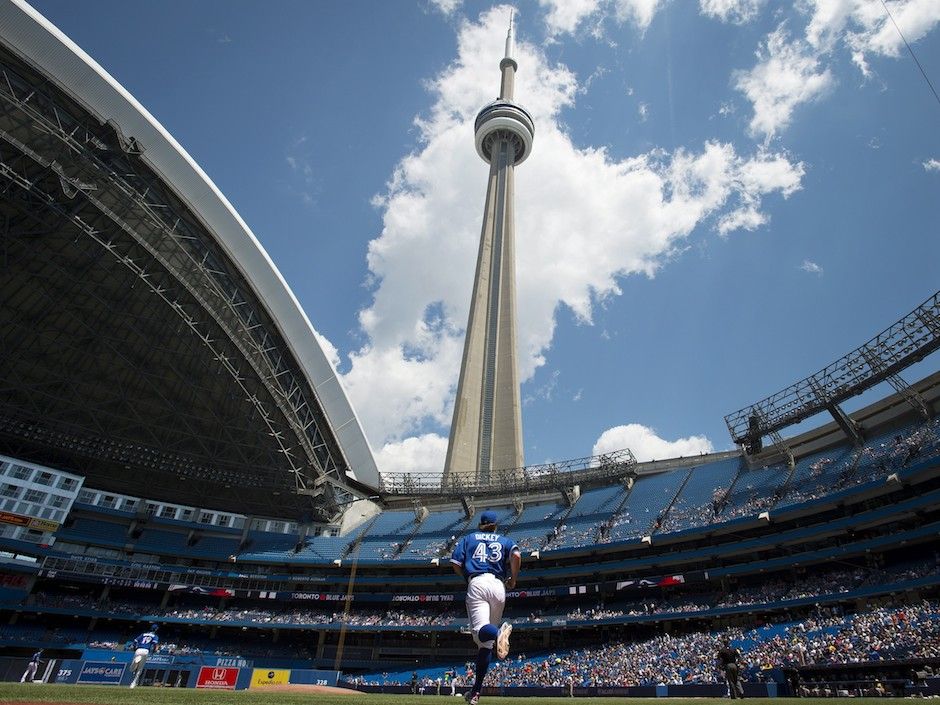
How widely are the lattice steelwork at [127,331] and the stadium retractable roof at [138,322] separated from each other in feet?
0.41

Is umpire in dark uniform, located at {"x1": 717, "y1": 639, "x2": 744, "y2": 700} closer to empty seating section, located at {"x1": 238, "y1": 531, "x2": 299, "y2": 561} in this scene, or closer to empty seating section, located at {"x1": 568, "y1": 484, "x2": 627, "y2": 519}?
empty seating section, located at {"x1": 568, "y1": 484, "x2": 627, "y2": 519}

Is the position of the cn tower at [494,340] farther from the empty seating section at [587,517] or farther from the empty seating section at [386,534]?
the empty seating section at [587,517]

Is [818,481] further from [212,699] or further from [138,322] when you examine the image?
[138,322]

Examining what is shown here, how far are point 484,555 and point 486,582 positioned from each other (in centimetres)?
37

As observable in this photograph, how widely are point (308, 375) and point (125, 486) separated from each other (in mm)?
24679

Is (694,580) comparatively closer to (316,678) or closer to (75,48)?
(316,678)

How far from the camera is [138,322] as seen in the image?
139 feet

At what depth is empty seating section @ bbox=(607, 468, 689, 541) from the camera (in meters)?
44.1

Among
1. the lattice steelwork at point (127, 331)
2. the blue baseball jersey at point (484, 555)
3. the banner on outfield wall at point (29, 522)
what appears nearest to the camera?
the blue baseball jersey at point (484, 555)

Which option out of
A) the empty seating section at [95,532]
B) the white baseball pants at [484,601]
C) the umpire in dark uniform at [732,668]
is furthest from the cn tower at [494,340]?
the white baseball pants at [484,601]

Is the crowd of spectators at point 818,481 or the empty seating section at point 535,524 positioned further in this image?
the empty seating section at point 535,524

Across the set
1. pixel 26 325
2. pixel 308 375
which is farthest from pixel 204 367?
pixel 26 325

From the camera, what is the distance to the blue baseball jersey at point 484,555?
255 inches

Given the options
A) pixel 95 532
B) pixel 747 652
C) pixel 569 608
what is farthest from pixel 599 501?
pixel 95 532
